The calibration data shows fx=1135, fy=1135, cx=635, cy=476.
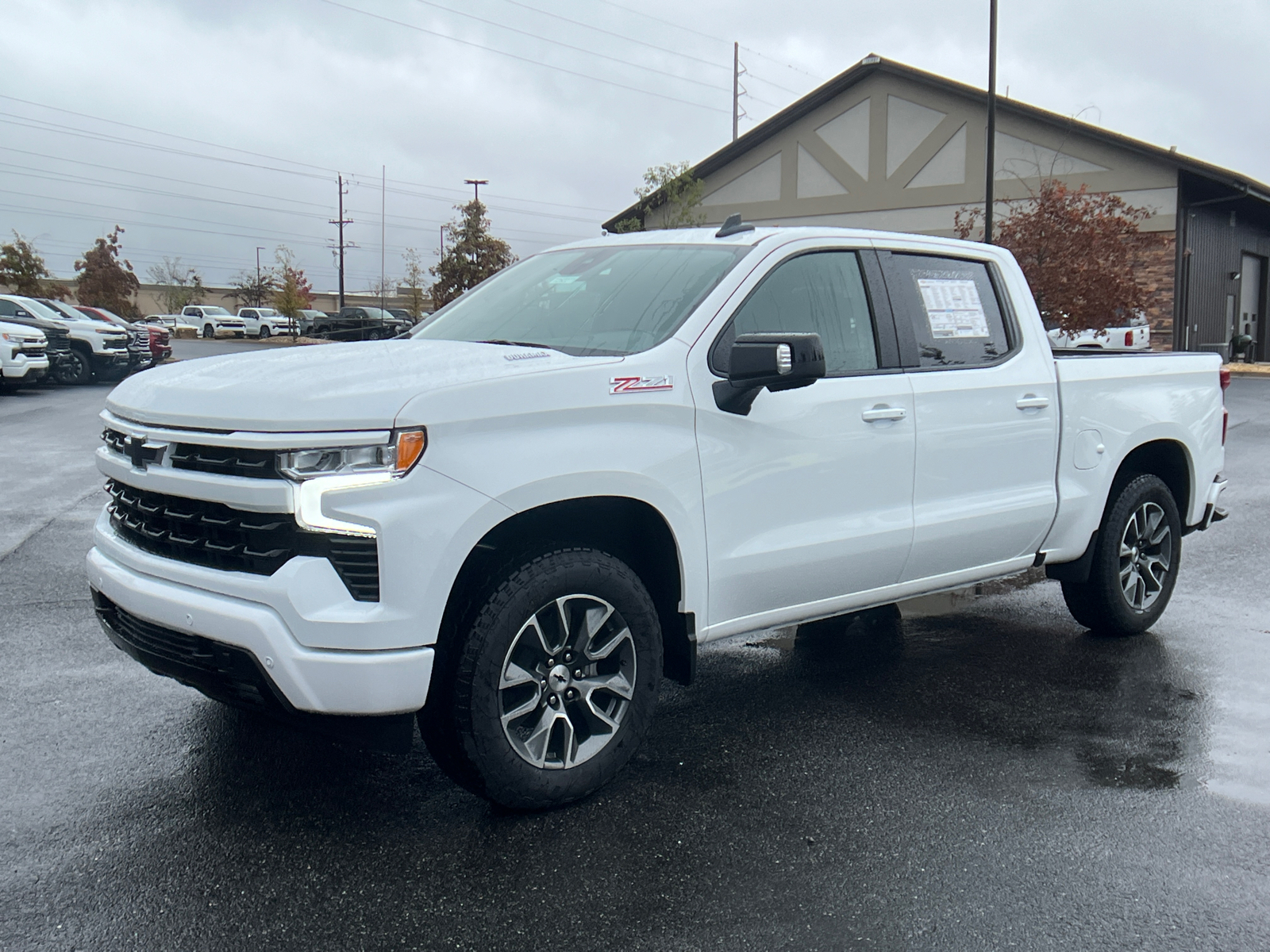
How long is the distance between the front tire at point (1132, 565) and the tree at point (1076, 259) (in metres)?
18.4

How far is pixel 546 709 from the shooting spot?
142 inches

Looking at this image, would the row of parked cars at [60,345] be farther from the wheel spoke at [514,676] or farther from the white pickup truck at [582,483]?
the wheel spoke at [514,676]

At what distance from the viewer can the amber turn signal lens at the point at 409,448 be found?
3197 millimetres

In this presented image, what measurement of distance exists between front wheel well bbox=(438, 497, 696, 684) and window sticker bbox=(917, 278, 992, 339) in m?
1.73

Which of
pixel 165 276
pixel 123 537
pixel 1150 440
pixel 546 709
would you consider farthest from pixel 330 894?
pixel 165 276

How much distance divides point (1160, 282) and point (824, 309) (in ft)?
95.4

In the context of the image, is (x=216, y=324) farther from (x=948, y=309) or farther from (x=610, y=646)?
(x=610, y=646)

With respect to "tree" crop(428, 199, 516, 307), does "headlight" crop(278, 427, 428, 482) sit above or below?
below

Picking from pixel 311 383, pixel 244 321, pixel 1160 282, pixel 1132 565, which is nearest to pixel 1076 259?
pixel 1160 282

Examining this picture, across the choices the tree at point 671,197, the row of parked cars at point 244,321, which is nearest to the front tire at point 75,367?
the tree at point 671,197

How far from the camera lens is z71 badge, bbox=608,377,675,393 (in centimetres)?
365

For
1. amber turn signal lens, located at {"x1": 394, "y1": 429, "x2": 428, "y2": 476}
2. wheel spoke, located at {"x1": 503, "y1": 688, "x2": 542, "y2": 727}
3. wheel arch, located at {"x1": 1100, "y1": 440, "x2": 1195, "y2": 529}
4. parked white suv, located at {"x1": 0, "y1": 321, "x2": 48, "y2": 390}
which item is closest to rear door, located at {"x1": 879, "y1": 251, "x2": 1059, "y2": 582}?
wheel arch, located at {"x1": 1100, "y1": 440, "x2": 1195, "y2": 529}

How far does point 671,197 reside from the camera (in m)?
33.3

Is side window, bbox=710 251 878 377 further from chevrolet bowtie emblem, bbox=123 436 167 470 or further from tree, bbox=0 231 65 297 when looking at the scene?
tree, bbox=0 231 65 297
